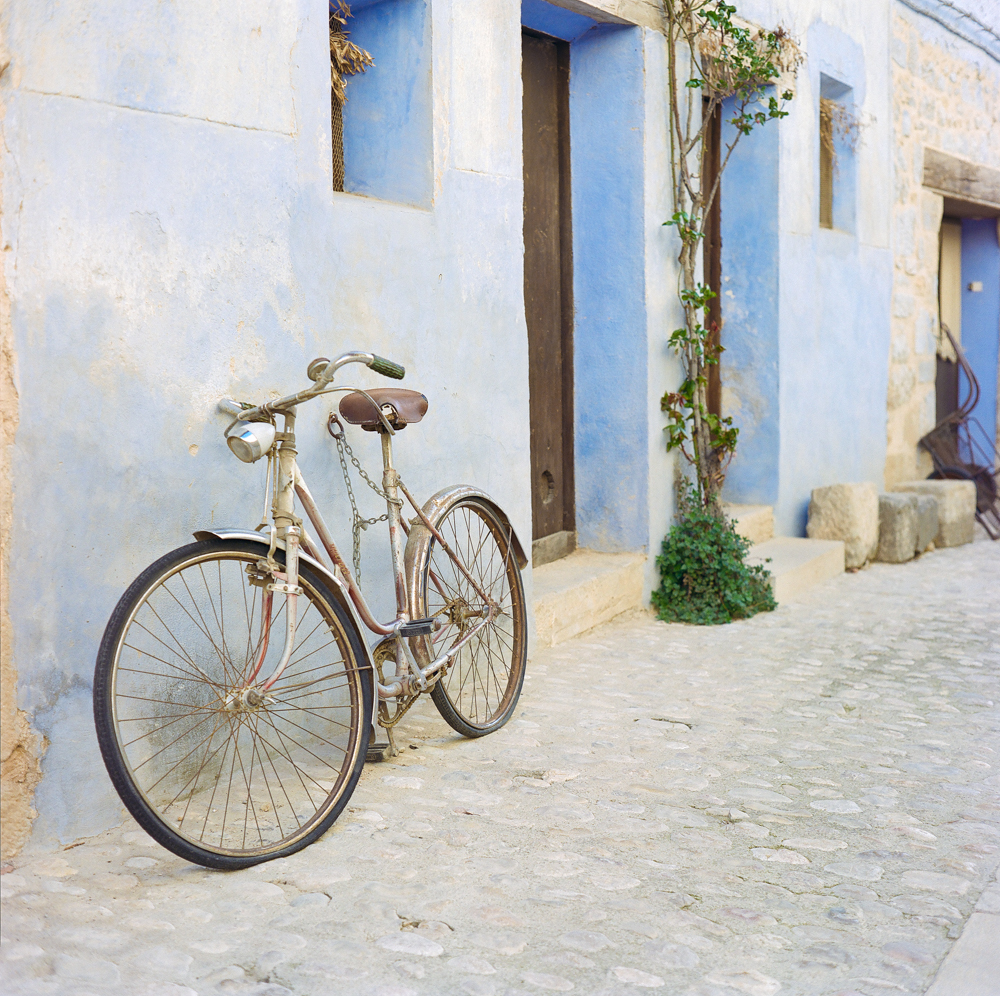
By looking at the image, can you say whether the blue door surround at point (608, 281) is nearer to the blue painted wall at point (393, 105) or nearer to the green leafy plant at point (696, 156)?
the green leafy plant at point (696, 156)

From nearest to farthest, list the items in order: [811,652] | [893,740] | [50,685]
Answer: [50,685]
[893,740]
[811,652]

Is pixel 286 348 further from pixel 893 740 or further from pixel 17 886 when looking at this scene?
pixel 893 740

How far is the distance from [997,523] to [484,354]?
6276 mm

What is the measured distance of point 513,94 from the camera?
14.9ft

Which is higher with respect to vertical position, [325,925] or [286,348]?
[286,348]

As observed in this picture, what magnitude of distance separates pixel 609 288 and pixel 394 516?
2.65 metres

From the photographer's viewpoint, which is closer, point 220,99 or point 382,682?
point 220,99

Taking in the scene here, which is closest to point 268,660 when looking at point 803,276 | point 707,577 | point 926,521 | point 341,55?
point 341,55

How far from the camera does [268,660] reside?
3.49m

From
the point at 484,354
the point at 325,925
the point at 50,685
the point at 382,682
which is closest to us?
the point at 325,925

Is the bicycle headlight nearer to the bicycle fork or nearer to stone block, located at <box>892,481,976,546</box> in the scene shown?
the bicycle fork

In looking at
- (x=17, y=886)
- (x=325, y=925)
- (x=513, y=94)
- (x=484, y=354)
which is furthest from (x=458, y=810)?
(x=513, y=94)

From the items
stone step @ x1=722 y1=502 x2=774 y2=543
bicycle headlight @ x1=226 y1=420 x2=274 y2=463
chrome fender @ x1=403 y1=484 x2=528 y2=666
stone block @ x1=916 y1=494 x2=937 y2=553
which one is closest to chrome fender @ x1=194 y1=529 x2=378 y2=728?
bicycle headlight @ x1=226 y1=420 x2=274 y2=463

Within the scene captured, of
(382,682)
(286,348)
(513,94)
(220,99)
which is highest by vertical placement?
(513,94)
